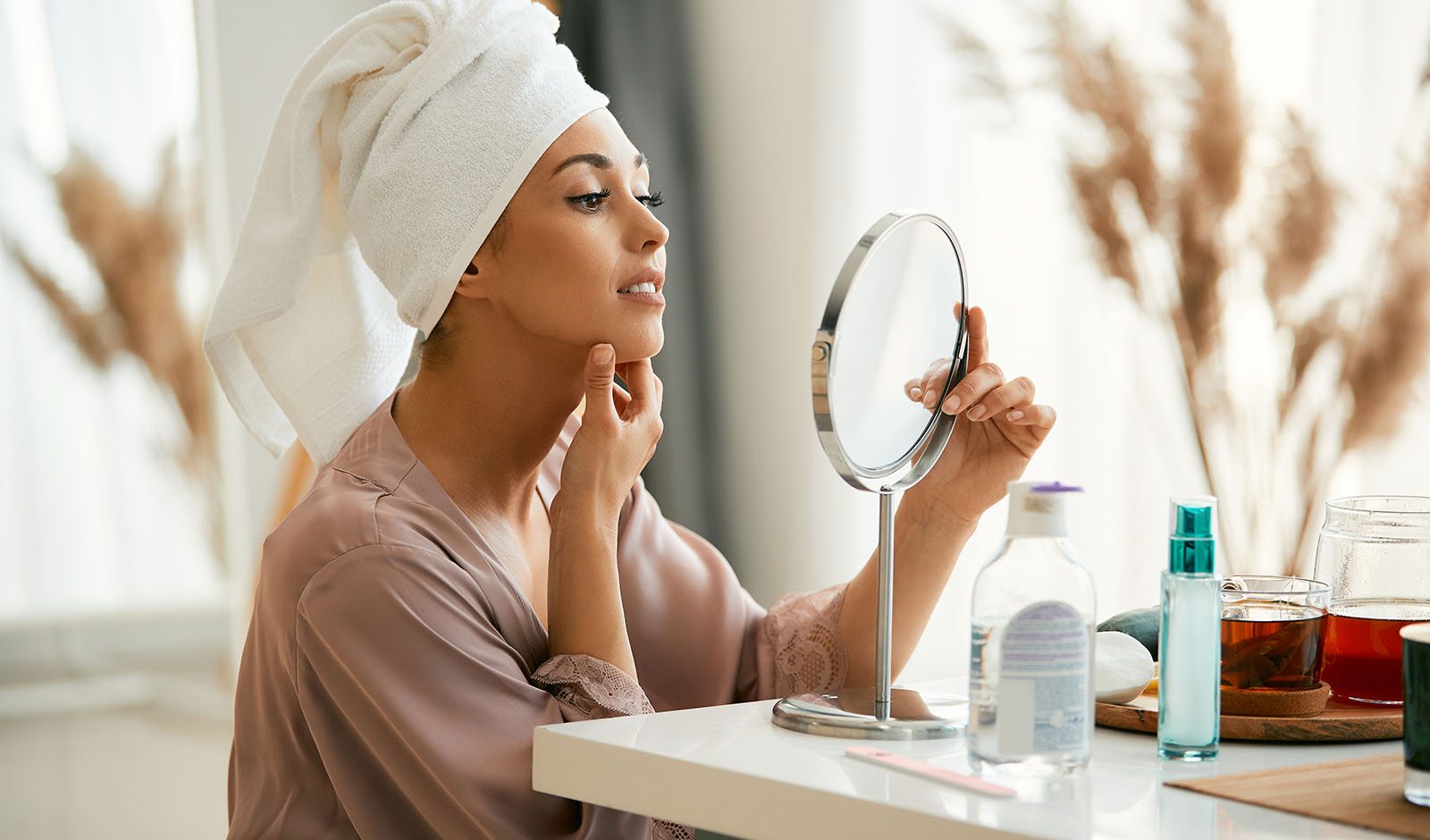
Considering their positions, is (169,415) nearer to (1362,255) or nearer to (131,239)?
(131,239)

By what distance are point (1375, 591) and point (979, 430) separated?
1.09ft

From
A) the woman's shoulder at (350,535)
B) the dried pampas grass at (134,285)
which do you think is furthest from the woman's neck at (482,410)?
the dried pampas grass at (134,285)

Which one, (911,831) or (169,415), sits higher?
(169,415)

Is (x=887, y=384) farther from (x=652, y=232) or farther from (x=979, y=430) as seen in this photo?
(x=652, y=232)

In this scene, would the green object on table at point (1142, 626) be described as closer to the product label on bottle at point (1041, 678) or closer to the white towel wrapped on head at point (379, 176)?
the product label on bottle at point (1041, 678)

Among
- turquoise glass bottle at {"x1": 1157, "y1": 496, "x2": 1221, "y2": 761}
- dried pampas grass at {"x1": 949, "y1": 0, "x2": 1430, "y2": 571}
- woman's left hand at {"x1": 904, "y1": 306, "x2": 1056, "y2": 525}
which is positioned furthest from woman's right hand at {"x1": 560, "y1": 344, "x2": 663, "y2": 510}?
dried pampas grass at {"x1": 949, "y1": 0, "x2": 1430, "y2": 571}

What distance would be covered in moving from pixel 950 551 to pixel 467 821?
51 centimetres

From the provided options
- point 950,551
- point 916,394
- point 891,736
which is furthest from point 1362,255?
point 891,736

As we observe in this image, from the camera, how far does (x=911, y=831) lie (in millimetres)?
691

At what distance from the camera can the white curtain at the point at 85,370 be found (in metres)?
2.42

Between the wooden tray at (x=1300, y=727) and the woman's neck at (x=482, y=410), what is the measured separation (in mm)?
637

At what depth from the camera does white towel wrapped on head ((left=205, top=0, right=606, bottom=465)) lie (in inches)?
49.2

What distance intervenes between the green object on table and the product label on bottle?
0.30 meters

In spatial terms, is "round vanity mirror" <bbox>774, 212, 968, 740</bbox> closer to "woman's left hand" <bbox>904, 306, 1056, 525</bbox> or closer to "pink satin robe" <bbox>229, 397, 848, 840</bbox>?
"woman's left hand" <bbox>904, 306, 1056, 525</bbox>
